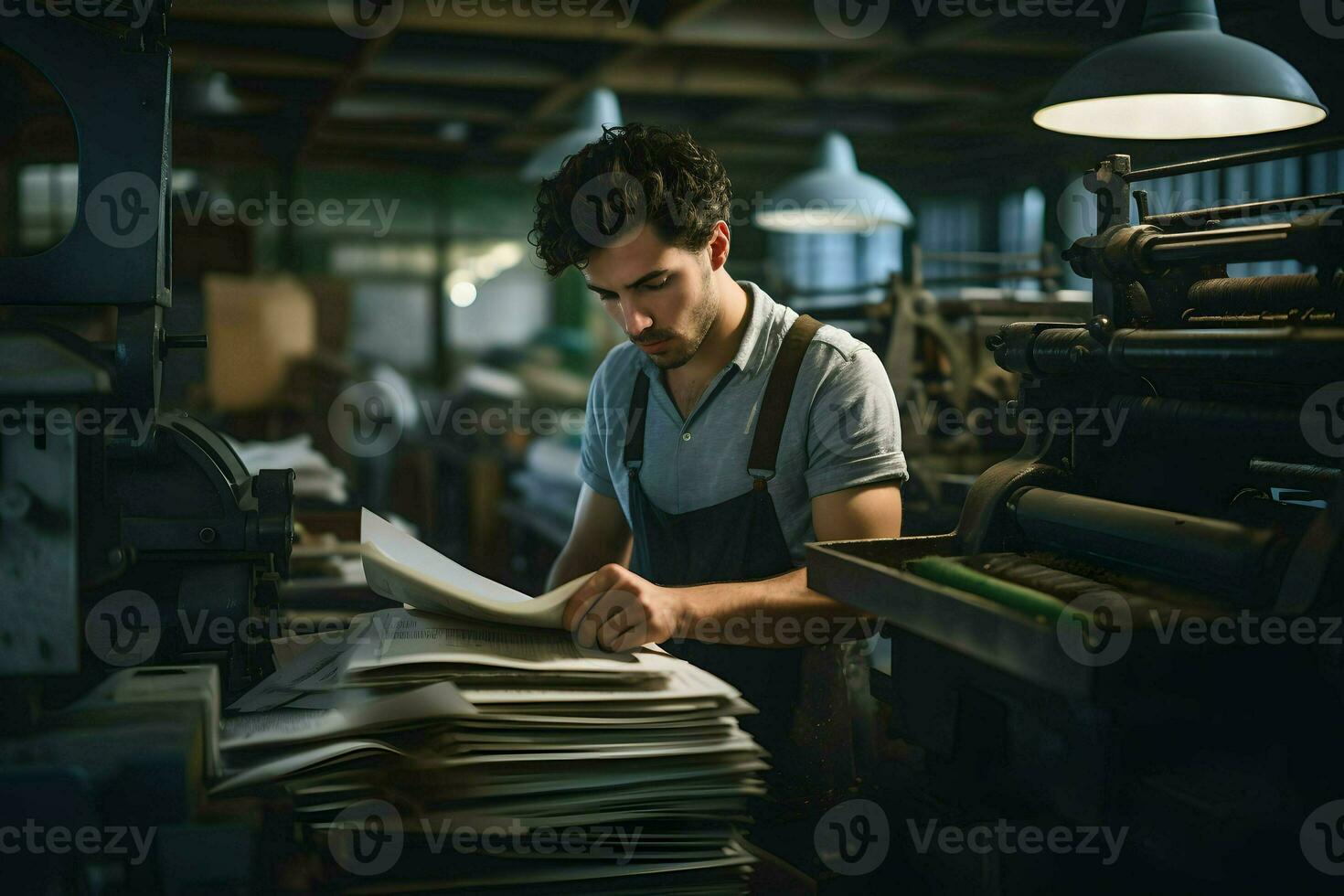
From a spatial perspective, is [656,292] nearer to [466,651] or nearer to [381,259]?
[466,651]

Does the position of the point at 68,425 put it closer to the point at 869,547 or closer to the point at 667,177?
the point at 869,547

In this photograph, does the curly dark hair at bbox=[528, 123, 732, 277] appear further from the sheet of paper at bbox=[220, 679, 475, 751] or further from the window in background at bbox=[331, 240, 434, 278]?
the window in background at bbox=[331, 240, 434, 278]

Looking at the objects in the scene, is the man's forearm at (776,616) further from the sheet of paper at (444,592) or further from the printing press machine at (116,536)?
the printing press machine at (116,536)

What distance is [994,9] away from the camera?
471 centimetres

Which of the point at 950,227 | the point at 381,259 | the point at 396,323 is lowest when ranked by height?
the point at 396,323

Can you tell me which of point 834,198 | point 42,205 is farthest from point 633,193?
point 42,205

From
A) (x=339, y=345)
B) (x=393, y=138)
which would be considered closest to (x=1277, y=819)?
(x=339, y=345)

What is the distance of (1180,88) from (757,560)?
1.27 meters

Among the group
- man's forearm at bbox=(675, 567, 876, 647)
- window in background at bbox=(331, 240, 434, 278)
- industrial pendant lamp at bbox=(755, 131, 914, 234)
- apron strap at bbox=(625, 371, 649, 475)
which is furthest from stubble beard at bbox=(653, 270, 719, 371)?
window in background at bbox=(331, 240, 434, 278)

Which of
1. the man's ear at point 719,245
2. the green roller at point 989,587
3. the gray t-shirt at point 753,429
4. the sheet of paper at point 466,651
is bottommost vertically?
the sheet of paper at point 466,651

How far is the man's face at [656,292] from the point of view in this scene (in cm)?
187

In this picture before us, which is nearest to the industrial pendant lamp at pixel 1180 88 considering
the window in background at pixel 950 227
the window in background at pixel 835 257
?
the window in background at pixel 950 227

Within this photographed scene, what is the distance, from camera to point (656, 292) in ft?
6.23

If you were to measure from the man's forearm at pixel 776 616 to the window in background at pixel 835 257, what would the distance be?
762cm
